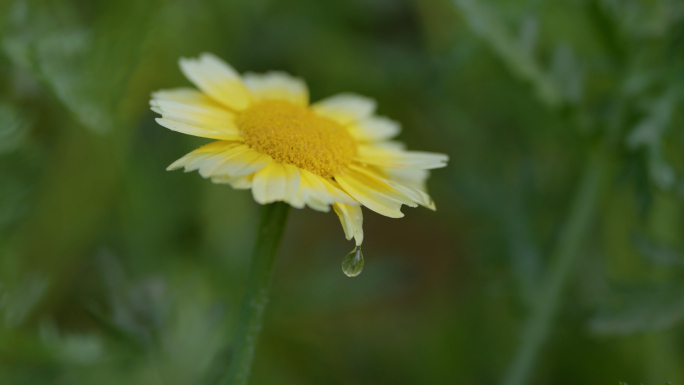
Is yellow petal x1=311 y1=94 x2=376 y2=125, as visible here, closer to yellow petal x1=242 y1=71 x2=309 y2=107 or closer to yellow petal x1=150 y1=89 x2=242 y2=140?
yellow petal x1=242 y1=71 x2=309 y2=107

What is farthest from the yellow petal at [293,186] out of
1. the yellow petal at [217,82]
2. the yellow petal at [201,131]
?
the yellow petal at [217,82]

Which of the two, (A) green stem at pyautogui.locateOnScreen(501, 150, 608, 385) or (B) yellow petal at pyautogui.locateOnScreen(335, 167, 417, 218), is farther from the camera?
(A) green stem at pyautogui.locateOnScreen(501, 150, 608, 385)

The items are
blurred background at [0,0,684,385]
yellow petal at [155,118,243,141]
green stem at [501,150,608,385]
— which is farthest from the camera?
green stem at [501,150,608,385]

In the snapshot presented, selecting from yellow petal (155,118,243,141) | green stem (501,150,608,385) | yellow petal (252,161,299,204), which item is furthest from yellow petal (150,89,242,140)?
green stem (501,150,608,385)

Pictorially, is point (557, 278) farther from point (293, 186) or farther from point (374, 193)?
point (293, 186)

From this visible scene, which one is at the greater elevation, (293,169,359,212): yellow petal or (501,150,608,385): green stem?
(501,150,608,385): green stem

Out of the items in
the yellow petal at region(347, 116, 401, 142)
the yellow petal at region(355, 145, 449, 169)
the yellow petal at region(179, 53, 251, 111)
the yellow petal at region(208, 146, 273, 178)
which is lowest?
the yellow petal at region(208, 146, 273, 178)

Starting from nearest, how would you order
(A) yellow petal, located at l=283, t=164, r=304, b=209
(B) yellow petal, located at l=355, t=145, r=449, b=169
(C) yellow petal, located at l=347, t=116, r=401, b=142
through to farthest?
(A) yellow petal, located at l=283, t=164, r=304, b=209
(B) yellow petal, located at l=355, t=145, r=449, b=169
(C) yellow petal, located at l=347, t=116, r=401, b=142
